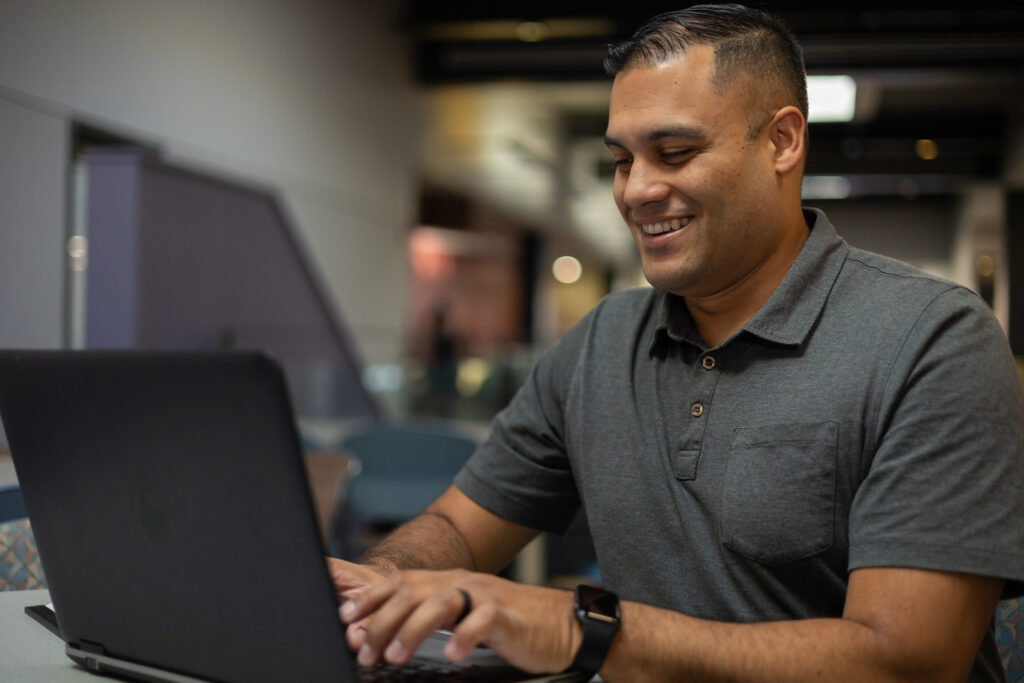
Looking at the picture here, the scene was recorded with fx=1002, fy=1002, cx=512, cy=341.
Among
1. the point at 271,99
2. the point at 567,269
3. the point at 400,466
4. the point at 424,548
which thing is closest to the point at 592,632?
the point at 424,548

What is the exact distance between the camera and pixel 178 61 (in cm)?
470

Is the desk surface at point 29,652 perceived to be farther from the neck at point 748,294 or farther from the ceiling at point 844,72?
the ceiling at point 844,72

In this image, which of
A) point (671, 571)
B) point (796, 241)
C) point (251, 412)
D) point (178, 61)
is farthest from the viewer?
point (178, 61)

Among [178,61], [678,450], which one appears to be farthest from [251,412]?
[178,61]

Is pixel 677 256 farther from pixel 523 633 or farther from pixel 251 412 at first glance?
pixel 251 412

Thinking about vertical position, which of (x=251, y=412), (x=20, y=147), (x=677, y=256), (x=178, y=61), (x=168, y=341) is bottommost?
(x=168, y=341)

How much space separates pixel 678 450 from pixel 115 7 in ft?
13.0

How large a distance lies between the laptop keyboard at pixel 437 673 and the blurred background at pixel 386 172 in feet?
2.91

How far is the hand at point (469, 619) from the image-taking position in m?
0.75

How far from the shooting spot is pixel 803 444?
999 mm

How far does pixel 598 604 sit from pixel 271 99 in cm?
527

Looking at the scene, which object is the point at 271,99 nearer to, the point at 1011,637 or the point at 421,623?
the point at 1011,637

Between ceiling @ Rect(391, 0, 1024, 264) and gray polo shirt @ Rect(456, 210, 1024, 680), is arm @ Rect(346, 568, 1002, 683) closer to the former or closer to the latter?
gray polo shirt @ Rect(456, 210, 1024, 680)

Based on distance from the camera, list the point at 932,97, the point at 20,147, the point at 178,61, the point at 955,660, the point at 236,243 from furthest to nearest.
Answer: the point at 932,97 → the point at 178,61 → the point at 236,243 → the point at 20,147 → the point at 955,660
